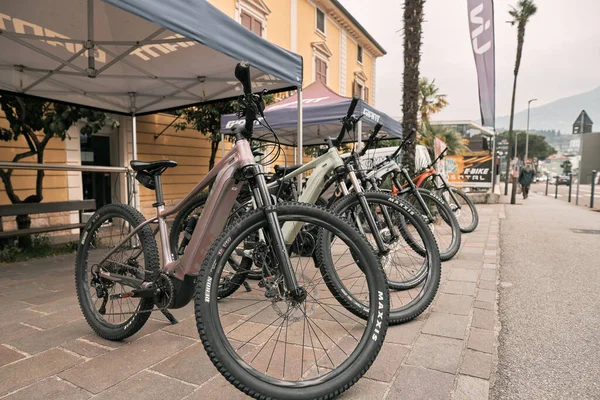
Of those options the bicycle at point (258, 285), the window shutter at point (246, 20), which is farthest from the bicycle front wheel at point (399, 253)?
the window shutter at point (246, 20)

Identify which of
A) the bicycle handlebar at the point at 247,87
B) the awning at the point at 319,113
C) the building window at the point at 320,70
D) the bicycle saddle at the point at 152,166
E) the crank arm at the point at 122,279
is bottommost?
the crank arm at the point at 122,279

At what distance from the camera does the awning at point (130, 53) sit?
3.15m

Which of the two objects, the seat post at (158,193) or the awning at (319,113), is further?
the awning at (319,113)

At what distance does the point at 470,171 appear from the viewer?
1558cm

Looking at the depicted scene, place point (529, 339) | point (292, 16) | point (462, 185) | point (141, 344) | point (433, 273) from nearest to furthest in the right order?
1. point (141, 344)
2. point (529, 339)
3. point (433, 273)
4. point (292, 16)
5. point (462, 185)

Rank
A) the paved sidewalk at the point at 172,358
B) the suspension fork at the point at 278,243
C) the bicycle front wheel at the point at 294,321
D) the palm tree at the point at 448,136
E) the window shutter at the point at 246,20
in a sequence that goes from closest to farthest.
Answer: the bicycle front wheel at the point at 294,321
the suspension fork at the point at 278,243
the paved sidewalk at the point at 172,358
the window shutter at the point at 246,20
the palm tree at the point at 448,136

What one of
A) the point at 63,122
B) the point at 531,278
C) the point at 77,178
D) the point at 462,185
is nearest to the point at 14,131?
the point at 63,122

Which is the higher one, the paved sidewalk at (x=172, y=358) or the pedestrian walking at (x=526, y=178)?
the pedestrian walking at (x=526, y=178)

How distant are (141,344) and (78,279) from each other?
0.67 metres

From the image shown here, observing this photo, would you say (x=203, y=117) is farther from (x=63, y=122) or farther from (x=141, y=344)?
(x=141, y=344)

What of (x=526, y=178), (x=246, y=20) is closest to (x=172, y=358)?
(x=246, y=20)

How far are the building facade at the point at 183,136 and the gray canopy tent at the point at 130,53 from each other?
142cm

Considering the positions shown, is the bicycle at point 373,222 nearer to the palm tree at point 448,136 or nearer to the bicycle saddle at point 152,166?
the bicycle saddle at point 152,166

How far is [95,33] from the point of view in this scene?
390 centimetres
